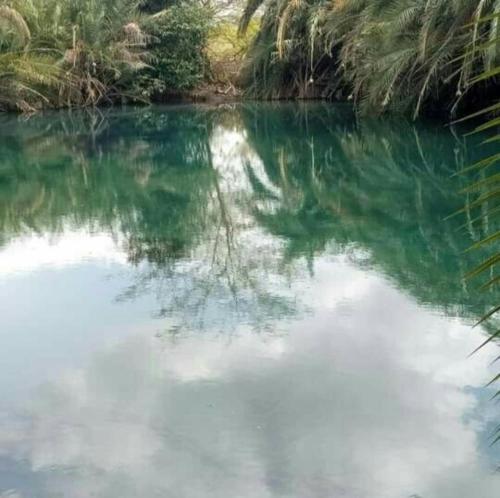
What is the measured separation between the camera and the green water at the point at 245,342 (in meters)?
3.11

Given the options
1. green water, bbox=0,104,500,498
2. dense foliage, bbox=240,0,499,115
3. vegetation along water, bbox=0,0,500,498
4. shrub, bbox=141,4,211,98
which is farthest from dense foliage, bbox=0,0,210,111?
green water, bbox=0,104,500,498

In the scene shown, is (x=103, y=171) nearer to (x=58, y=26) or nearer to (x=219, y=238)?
(x=219, y=238)

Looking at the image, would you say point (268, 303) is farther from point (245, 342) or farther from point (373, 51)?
point (373, 51)

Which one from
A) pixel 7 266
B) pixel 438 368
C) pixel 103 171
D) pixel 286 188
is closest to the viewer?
pixel 438 368

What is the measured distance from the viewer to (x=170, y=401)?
3.80m

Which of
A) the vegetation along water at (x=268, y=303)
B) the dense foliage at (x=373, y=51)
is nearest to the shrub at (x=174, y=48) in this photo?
the dense foliage at (x=373, y=51)

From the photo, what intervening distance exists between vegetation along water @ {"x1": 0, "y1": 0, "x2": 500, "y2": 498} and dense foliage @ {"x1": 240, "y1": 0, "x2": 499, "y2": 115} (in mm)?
85

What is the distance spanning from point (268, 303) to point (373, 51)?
34.3 ft

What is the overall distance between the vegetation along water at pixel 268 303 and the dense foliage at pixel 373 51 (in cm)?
8

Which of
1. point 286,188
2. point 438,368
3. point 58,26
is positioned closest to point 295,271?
point 438,368

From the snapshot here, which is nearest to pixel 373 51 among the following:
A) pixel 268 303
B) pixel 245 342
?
pixel 268 303

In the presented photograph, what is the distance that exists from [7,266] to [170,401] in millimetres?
3090

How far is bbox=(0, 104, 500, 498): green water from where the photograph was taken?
3.11 metres

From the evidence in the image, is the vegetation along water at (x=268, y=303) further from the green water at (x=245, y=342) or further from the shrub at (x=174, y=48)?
the shrub at (x=174, y=48)
